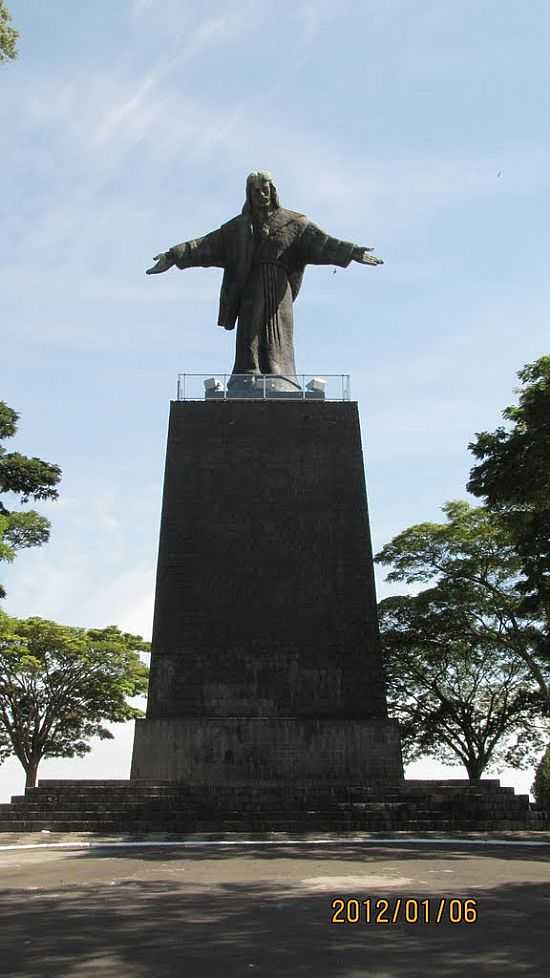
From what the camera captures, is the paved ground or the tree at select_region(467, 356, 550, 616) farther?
the tree at select_region(467, 356, 550, 616)

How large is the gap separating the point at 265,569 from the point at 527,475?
5.61 m

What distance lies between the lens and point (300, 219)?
2312 centimetres

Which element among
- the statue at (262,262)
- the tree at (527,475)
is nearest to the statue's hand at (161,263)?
the statue at (262,262)

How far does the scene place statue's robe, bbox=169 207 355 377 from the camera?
22469mm

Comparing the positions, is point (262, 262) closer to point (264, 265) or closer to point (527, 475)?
point (264, 265)

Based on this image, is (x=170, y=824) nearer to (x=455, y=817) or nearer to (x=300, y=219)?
(x=455, y=817)

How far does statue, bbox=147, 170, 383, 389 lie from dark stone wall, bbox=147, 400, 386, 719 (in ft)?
6.27

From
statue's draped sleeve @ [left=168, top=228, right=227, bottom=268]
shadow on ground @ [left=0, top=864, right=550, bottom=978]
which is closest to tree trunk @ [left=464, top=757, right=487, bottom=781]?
statue's draped sleeve @ [left=168, top=228, right=227, bottom=268]

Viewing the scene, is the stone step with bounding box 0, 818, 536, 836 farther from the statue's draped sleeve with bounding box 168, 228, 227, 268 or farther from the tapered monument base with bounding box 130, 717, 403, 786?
the statue's draped sleeve with bounding box 168, 228, 227, 268

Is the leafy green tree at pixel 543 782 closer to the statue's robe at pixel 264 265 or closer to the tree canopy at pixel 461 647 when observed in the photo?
the tree canopy at pixel 461 647

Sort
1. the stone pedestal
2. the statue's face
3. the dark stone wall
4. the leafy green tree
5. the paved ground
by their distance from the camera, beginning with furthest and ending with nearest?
the leafy green tree → the statue's face → the dark stone wall → the stone pedestal → the paved ground

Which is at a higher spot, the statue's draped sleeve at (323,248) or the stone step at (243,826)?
the statue's draped sleeve at (323,248)

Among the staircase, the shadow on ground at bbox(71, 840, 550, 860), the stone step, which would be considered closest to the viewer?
the shadow on ground at bbox(71, 840, 550, 860)

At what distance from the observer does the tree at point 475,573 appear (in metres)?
27.6
